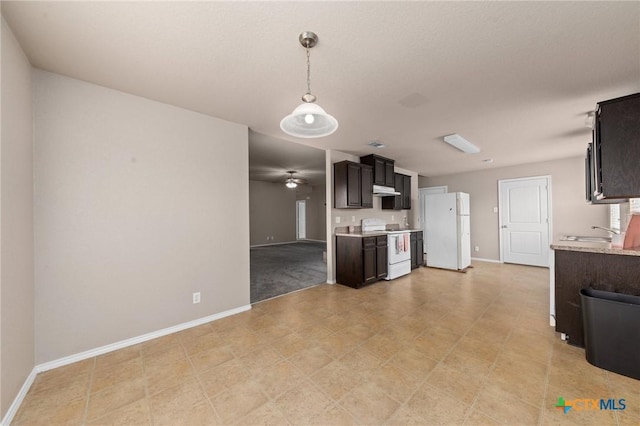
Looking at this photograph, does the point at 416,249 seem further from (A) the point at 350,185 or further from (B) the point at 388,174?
(A) the point at 350,185

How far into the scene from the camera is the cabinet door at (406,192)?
5785 millimetres

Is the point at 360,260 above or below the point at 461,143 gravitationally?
below

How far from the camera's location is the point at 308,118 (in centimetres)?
159

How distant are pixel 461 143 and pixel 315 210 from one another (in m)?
7.27

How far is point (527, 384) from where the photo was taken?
169cm

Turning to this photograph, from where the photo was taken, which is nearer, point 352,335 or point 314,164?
point 352,335

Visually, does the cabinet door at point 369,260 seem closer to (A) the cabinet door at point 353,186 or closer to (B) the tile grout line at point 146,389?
Answer: (A) the cabinet door at point 353,186

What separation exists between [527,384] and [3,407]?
338cm

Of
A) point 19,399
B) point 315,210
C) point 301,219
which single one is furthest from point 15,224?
point 301,219

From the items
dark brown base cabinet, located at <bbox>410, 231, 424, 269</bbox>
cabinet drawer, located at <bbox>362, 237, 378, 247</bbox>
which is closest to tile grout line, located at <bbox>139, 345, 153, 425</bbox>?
cabinet drawer, located at <bbox>362, 237, 378, 247</bbox>

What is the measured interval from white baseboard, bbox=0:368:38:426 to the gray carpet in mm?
2019

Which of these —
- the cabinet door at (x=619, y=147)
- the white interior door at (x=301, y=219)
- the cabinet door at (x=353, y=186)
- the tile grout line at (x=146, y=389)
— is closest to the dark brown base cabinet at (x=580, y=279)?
the cabinet door at (x=619, y=147)

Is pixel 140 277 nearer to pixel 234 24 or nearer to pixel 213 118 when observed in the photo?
pixel 213 118

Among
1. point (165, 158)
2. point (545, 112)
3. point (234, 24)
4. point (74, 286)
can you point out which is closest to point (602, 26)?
point (545, 112)
